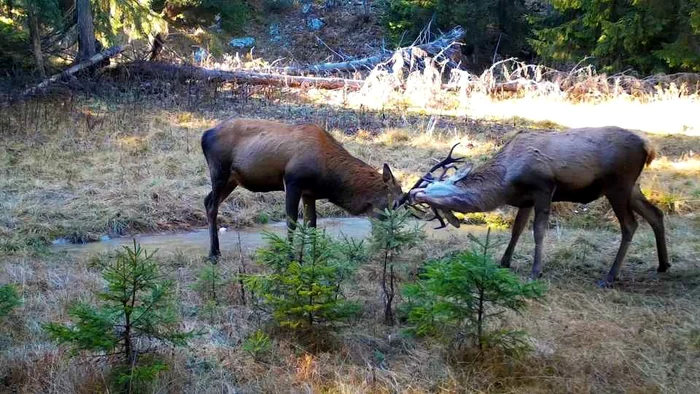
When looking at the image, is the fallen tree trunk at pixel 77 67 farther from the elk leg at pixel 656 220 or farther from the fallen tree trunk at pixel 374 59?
the elk leg at pixel 656 220

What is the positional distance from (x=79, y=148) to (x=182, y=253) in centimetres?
591

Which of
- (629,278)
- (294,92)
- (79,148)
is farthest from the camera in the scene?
(294,92)

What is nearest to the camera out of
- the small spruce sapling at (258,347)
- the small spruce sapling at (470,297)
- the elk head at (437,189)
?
the small spruce sapling at (470,297)

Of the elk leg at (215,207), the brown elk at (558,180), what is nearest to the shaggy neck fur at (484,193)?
the brown elk at (558,180)

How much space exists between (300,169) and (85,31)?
13120 millimetres

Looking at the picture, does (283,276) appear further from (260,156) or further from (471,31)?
(471,31)

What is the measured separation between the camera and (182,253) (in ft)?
28.8

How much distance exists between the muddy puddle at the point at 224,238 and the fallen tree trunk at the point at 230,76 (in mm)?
9602

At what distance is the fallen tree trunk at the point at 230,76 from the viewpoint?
19156 mm

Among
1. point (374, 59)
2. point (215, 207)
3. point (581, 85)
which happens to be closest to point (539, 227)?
point (215, 207)

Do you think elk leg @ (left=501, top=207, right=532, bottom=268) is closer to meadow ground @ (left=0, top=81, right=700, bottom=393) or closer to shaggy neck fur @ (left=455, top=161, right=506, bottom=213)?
meadow ground @ (left=0, top=81, right=700, bottom=393)

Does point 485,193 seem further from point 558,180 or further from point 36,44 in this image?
point 36,44

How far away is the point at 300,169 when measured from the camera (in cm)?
824

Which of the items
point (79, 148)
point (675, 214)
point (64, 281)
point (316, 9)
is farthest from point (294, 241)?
point (316, 9)
